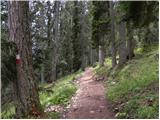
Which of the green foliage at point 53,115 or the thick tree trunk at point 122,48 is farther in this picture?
the thick tree trunk at point 122,48

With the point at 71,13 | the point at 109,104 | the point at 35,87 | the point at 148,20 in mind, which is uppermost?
the point at 71,13

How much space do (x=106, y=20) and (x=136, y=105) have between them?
48.8 feet

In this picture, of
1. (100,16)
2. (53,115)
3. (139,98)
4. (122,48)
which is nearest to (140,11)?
(139,98)

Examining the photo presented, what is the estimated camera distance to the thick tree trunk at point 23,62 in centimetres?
913

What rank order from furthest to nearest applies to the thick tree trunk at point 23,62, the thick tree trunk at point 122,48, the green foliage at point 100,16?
the green foliage at point 100,16 → the thick tree trunk at point 122,48 → the thick tree trunk at point 23,62

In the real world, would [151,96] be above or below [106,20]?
below

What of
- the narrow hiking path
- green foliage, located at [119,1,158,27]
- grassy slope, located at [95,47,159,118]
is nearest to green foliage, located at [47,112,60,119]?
the narrow hiking path

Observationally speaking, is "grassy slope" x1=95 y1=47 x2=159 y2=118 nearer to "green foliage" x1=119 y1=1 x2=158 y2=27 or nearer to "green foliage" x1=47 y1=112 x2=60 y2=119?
"green foliage" x1=47 y1=112 x2=60 y2=119

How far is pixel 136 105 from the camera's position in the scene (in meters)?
9.66

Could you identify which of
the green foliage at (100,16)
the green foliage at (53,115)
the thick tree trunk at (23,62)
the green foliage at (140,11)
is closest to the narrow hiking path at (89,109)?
the green foliage at (53,115)

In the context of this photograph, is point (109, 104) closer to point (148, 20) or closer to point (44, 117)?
point (44, 117)

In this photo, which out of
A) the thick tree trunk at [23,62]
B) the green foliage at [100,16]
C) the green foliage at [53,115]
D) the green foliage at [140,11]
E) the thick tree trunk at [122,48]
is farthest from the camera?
the green foliage at [100,16]

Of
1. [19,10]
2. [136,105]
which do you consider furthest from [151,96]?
[19,10]

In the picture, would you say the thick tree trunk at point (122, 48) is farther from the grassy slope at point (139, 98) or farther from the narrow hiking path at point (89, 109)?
the narrow hiking path at point (89, 109)
